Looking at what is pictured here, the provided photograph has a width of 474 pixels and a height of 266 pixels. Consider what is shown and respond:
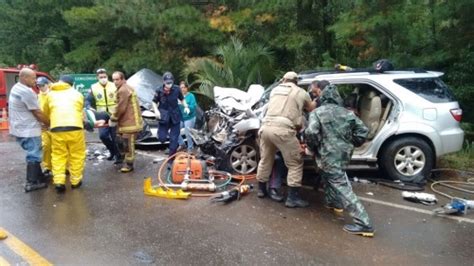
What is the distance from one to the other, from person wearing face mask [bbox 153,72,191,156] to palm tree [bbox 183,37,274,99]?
4231 mm

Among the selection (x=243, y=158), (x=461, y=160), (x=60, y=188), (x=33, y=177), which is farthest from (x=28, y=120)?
(x=461, y=160)

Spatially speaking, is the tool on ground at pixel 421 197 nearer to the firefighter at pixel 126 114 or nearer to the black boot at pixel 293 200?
the black boot at pixel 293 200

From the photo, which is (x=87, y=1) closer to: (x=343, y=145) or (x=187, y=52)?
(x=187, y=52)

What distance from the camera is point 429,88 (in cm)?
659

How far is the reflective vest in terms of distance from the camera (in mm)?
8023

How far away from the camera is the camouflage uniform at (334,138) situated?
4.98m

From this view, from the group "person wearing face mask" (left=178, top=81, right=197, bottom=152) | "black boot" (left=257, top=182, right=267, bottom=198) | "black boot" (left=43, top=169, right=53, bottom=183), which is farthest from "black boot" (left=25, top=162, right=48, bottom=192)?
"black boot" (left=257, top=182, right=267, bottom=198)

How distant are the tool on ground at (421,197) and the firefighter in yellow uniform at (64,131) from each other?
15.3ft

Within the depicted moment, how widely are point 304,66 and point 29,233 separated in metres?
9.20

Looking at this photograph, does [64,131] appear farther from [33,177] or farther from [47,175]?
[47,175]

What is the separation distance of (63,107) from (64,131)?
349mm

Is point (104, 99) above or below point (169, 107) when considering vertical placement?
above

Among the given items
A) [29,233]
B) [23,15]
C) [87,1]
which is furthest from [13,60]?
[29,233]

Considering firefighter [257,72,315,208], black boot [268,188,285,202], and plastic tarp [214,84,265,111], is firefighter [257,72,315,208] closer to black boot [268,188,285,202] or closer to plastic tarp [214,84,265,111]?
black boot [268,188,285,202]
